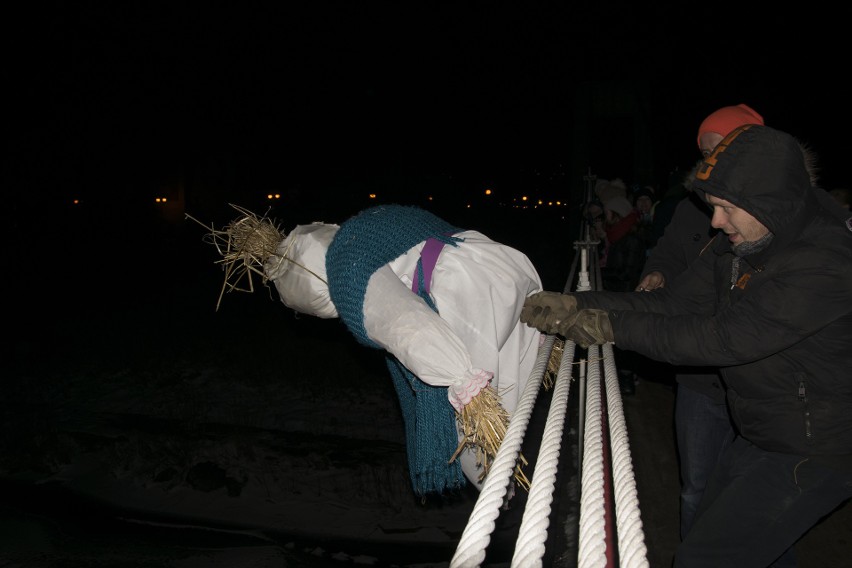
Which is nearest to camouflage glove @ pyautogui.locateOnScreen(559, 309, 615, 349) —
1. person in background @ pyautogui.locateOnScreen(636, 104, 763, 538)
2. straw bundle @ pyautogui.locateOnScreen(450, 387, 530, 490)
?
straw bundle @ pyautogui.locateOnScreen(450, 387, 530, 490)

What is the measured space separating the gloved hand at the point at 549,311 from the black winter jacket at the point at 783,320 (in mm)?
330

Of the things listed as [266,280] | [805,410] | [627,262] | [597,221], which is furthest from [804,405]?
[597,221]

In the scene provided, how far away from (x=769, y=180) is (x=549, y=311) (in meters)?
0.82

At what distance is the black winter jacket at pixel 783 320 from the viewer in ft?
5.46

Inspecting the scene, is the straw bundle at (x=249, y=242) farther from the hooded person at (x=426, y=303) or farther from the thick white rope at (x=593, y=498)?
the thick white rope at (x=593, y=498)

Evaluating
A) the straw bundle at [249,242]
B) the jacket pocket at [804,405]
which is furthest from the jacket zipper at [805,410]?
the straw bundle at [249,242]

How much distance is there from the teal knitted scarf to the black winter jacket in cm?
76

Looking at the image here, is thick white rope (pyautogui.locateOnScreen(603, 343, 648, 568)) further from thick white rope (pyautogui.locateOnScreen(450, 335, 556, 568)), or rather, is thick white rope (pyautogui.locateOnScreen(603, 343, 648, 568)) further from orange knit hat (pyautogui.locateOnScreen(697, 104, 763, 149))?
orange knit hat (pyautogui.locateOnScreen(697, 104, 763, 149))

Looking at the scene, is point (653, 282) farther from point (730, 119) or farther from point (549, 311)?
point (549, 311)

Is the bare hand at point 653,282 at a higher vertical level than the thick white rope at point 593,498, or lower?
lower

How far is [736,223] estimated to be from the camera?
185 centimetres

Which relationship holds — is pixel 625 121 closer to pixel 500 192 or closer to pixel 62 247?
pixel 62 247

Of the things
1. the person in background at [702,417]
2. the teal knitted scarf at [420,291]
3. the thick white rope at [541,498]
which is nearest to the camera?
the thick white rope at [541,498]

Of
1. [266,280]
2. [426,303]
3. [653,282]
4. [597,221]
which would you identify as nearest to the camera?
[426,303]
